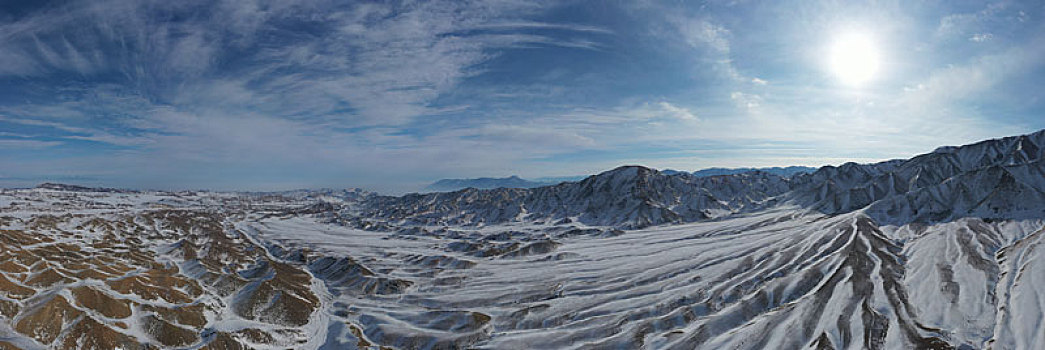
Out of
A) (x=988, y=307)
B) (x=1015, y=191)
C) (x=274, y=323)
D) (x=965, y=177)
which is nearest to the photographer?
(x=988, y=307)

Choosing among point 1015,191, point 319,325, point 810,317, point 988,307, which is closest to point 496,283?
point 319,325

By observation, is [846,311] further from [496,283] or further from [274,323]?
[274,323]

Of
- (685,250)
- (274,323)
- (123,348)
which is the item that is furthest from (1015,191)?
(123,348)

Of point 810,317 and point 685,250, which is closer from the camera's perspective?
point 810,317

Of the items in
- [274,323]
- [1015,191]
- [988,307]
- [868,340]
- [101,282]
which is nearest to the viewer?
[868,340]

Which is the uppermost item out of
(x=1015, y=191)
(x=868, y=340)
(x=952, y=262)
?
(x=1015, y=191)

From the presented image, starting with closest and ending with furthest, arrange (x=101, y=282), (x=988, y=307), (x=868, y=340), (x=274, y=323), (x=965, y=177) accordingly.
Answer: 1. (x=868, y=340)
2. (x=988, y=307)
3. (x=101, y=282)
4. (x=274, y=323)
5. (x=965, y=177)

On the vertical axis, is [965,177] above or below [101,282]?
above

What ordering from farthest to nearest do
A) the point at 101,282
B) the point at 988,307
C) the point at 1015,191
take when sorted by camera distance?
the point at 1015,191 → the point at 101,282 → the point at 988,307

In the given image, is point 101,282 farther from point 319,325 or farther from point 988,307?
point 988,307
